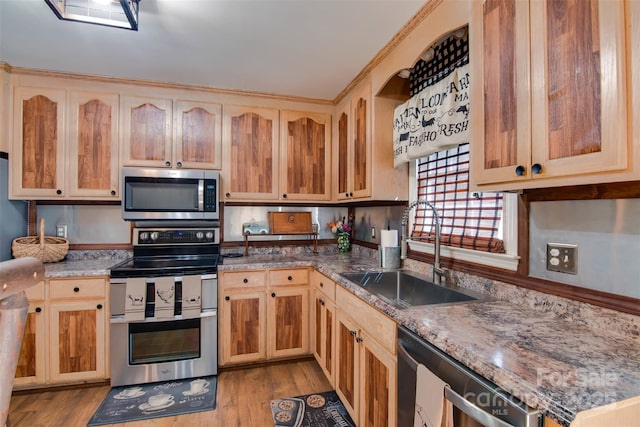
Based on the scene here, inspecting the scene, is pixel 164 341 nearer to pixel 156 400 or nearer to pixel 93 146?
pixel 156 400

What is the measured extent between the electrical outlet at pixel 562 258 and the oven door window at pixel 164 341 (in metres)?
2.25

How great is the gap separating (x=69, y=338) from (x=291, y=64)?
2514 millimetres

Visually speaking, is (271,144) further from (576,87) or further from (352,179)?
(576,87)

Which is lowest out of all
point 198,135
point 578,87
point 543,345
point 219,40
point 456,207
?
point 543,345

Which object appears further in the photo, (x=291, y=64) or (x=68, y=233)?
(x=68, y=233)

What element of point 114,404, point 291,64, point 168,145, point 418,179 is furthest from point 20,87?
point 418,179

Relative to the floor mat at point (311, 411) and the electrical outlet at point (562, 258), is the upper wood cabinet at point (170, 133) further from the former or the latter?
the electrical outlet at point (562, 258)

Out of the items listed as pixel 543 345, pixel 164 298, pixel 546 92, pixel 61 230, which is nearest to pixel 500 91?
pixel 546 92

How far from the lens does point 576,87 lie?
87 cm

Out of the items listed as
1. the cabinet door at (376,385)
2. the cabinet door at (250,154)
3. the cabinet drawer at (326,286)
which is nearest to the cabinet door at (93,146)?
the cabinet door at (250,154)

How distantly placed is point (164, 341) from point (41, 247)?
1195 millimetres

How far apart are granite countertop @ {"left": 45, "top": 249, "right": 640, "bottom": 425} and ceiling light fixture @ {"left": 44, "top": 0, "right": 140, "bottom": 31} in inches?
74.7

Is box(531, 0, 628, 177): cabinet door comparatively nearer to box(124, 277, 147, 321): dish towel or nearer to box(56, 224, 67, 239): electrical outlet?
box(124, 277, 147, 321): dish towel

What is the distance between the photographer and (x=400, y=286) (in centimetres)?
204
